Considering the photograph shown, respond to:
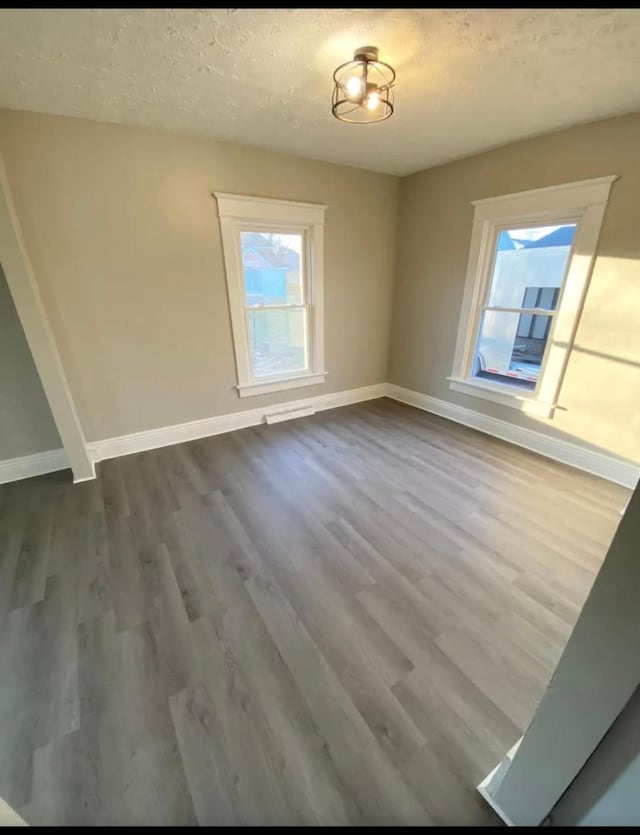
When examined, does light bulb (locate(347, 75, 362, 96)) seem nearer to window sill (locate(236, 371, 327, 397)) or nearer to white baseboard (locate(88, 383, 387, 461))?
window sill (locate(236, 371, 327, 397))

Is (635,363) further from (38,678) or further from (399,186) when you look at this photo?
(38,678)

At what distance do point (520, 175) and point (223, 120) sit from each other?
2.38 m

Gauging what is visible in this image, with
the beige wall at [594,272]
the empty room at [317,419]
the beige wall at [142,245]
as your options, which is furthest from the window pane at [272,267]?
the beige wall at [594,272]

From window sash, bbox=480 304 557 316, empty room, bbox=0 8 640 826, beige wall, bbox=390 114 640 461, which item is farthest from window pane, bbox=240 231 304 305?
window sash, bbox=480 304 557 316

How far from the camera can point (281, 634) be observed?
150 centimetres

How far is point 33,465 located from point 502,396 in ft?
13.7

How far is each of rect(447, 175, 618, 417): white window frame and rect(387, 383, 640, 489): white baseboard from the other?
0.22m

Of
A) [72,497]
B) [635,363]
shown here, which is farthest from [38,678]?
[635,363]

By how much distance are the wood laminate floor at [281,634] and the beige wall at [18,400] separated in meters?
0.31

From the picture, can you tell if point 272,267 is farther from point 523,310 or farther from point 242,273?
point 523,310

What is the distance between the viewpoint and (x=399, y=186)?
3770 millimetres

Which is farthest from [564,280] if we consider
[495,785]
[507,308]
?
[495,785]

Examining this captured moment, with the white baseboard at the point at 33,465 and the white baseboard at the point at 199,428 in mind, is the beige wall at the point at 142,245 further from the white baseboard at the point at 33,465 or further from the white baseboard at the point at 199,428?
the white baseboard at the point at 33,465

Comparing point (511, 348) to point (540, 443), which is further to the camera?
point (511, 348)
